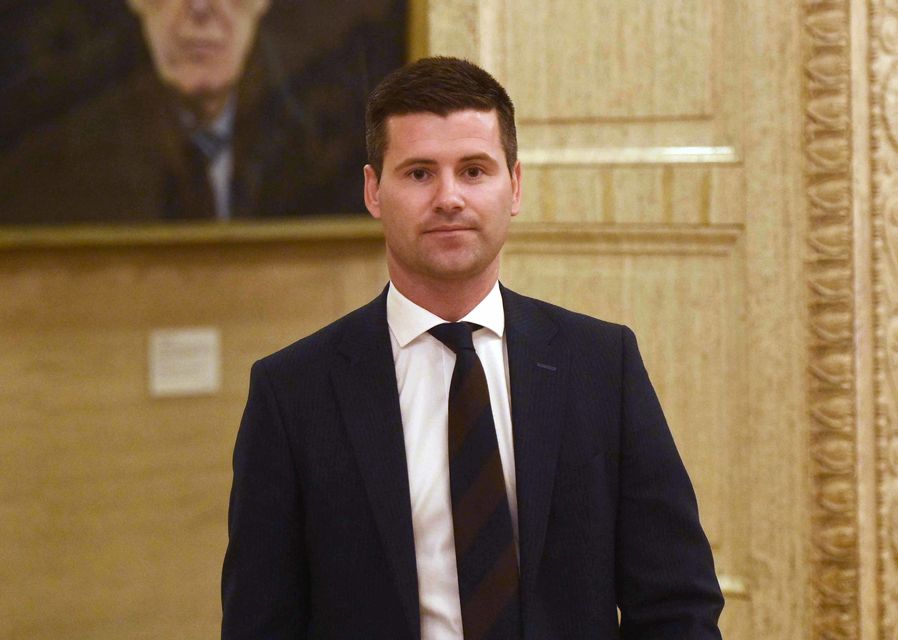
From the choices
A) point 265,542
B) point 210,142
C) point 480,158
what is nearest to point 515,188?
point 480,158

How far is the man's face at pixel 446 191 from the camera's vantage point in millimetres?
1218

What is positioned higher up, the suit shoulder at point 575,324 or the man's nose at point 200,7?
the man's nose at point 200,7

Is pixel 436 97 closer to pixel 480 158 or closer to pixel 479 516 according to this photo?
pixel 480 158

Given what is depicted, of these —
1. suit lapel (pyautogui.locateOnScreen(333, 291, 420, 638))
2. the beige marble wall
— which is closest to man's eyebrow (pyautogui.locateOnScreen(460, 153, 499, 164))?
suit lapel (pyautogui.locateOnScreen(333, 291, 420, 638))

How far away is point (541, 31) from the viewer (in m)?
2.11

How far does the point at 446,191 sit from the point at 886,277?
1096mm

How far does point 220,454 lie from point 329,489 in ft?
4.56

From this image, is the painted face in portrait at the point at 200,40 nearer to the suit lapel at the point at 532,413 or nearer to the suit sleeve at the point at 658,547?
the suit lapel at the point at 532,413

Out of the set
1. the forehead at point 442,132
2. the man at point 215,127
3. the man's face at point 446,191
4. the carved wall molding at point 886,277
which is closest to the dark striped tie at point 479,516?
the man's face at point 446,191

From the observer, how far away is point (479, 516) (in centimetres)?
122

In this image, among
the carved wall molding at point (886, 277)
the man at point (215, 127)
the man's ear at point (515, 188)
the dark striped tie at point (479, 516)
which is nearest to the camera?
the dark striped tie at point (479, 516)

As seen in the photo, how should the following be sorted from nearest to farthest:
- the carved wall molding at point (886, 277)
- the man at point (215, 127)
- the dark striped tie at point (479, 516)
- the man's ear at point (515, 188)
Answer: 1. the dark striped tie at point (479, 516)
2. the man's ear at point (515, 188)
3. the carved wall molding at point (886, 277)
4. the man at point (215, 127)

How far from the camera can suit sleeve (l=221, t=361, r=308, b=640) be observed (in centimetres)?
124

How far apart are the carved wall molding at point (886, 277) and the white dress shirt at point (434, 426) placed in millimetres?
952
